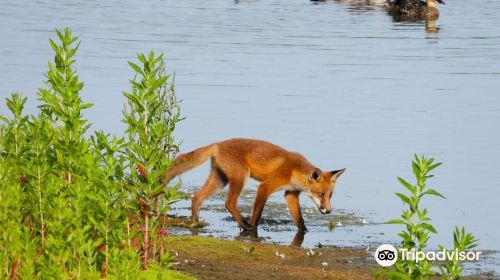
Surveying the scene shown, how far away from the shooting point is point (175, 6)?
159ft

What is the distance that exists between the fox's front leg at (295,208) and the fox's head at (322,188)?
0.20m

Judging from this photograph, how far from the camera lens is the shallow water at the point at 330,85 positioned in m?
17.7

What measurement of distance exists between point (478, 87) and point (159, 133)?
743 inches

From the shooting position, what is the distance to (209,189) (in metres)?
16.2

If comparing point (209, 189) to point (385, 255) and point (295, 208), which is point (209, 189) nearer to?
point (295, 208)

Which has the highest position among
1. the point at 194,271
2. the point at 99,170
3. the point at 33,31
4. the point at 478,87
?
the point at 33,31

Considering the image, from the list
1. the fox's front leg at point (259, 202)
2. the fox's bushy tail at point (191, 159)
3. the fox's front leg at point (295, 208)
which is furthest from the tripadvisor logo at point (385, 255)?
the fox's bushy tail at point (191, 159)

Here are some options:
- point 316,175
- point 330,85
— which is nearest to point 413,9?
point 330,85

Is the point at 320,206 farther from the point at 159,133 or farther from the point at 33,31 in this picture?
the point at 33,31

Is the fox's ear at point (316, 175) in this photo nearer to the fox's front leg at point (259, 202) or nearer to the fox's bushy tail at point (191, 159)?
the fox's front leg at point (259, 202)

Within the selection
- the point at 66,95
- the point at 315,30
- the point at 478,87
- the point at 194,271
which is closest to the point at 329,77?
the point at 478,87

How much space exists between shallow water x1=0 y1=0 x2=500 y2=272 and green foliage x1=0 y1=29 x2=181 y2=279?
5676 mm

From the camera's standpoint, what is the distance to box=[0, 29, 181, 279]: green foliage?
8.87 m

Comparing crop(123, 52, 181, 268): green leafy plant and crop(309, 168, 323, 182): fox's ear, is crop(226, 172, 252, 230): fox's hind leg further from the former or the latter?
crop(123, 52, 181, 268): green leafy plant
